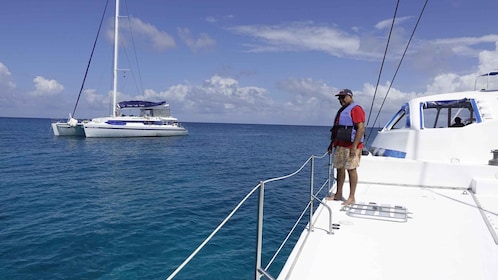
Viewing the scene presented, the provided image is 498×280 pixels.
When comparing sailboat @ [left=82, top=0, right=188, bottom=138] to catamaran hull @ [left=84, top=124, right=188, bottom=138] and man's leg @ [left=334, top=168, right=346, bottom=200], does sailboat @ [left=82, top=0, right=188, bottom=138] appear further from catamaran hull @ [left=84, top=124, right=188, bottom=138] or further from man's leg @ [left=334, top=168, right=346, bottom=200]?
man's leg @ [left=334, top=168, right=346, bottom=200]

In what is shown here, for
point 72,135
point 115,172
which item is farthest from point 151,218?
point 72,135

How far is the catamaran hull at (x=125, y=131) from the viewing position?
150ft

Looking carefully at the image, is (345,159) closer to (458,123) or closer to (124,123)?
(458,123)

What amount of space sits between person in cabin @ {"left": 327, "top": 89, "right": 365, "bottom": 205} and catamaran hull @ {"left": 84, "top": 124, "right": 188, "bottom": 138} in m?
45.0

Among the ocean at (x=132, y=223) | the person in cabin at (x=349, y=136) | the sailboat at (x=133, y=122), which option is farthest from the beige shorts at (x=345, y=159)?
the sailboat at (x=133, y=122)

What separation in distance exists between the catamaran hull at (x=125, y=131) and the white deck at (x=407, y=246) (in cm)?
4521

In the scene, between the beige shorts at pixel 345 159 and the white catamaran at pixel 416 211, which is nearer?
the white catamaran at pixel 416 211

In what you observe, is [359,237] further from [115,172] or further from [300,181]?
[115,172]

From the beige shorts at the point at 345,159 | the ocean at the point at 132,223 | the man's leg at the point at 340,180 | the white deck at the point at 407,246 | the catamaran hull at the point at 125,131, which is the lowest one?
the ocean at the point at 132,223

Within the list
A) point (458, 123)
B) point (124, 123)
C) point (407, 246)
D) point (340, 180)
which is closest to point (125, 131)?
point (124, 123)

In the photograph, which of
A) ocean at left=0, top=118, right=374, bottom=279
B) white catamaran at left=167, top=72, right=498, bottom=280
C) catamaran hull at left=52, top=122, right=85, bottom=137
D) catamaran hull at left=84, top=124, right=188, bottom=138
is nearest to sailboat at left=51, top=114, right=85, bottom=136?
catamaran hull at left=52, top=122, right=85, bottom=137

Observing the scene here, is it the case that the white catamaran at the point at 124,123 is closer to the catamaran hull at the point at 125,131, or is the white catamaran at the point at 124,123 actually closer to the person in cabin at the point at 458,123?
the catamaran hull at the point at 125,131

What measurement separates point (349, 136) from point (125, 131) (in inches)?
Result: 1832

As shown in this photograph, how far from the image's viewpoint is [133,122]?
49.1 metres
